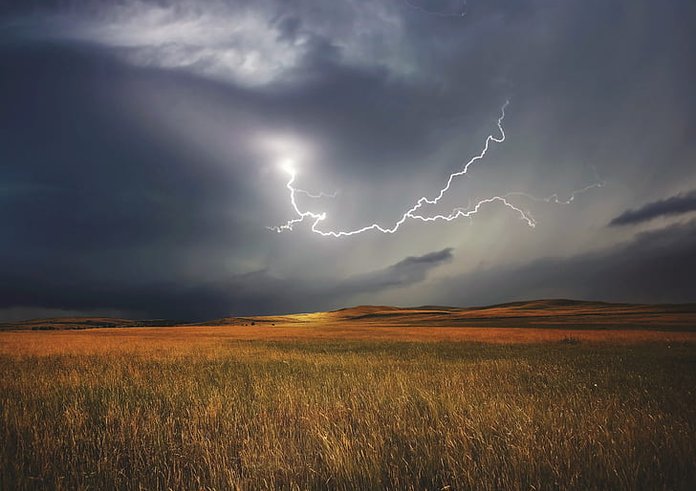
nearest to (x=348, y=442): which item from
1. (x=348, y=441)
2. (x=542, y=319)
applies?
(x=348, y=441)

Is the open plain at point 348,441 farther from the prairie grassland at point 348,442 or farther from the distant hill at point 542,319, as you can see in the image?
the distant hill at point 542,319

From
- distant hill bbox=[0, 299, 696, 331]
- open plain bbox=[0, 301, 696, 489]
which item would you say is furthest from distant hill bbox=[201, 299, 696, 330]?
open plain bbox=[0, 301, 696, 489]

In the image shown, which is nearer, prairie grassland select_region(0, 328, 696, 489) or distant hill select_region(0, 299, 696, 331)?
prairie grassland select_region(0, 328, 696, 489)

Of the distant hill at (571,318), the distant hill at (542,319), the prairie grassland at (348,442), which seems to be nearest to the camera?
the prairie grassland at (348,442)

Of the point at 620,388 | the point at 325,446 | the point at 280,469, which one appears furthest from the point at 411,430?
the point at 620,388

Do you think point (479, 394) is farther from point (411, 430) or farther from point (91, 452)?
point (91, 452)

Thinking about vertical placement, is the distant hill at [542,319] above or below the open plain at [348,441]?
below

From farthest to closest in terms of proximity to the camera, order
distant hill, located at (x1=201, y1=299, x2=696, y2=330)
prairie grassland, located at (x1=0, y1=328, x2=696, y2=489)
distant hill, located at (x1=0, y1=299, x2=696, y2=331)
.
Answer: distant hill, located at (x1=0, y1=299, x2=696, y2=331) → distant hill, located at (x1=201, y1=299, x2=696, y2=330) → prairie grassland, located at (x1=0, y1=328, x2=696, y2=489)

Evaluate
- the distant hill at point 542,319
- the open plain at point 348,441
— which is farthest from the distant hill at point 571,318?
the open plain at point 348,441

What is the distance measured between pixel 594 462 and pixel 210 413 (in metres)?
5.88

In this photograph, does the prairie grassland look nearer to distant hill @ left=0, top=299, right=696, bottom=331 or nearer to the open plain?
the open plain

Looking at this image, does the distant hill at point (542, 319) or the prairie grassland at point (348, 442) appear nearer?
the prairie grassland at point (348, 442)

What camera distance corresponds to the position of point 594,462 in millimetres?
4246

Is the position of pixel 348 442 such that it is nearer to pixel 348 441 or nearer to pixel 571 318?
pixel 348 441
